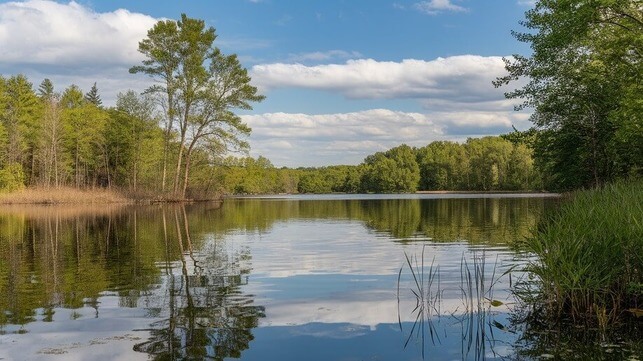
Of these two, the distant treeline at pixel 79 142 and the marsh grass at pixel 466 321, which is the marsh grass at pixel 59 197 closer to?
the distant treeline at pixel 79 142

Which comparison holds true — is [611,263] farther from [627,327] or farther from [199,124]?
[199,124]

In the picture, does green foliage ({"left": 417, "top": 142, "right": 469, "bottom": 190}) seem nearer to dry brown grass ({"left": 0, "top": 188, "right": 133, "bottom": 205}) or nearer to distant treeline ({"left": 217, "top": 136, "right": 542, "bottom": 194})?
distant treeline ({"left": 217, "top": 136, "right": 542, "bottom": 194})

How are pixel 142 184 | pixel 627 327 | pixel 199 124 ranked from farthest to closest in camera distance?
pixel 142 184 < pixel 199 124 < pixel 627 327

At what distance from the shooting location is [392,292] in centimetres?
1246

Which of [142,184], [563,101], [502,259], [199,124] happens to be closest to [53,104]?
[142,184]

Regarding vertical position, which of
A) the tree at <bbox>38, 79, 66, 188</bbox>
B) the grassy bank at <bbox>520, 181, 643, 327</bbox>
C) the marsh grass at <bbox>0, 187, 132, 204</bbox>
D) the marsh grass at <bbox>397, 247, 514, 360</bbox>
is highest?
the tree at <bbox>38, 79, 66, 188</bbox>

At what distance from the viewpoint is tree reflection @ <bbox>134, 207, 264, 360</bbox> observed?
8070mm

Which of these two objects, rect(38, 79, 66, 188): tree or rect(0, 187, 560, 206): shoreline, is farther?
rect(38, 79, 66, 188): tree

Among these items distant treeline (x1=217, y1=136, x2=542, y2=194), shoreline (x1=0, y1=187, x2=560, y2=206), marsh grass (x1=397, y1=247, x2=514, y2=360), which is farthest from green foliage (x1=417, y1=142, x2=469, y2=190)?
marsh grass (x1=397, y1=247, x2=514, y2=360)

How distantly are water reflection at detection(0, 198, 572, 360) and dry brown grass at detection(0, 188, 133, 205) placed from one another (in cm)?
3790

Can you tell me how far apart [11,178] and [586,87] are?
64.6 meters

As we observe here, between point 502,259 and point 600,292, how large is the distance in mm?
7286

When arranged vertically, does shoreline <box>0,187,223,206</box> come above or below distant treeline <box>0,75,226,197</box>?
below

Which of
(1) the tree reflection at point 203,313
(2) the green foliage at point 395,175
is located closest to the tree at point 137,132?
(1) the tree reflection at point 203,313
